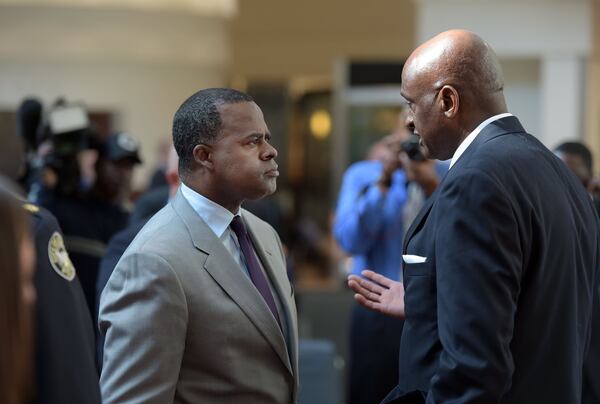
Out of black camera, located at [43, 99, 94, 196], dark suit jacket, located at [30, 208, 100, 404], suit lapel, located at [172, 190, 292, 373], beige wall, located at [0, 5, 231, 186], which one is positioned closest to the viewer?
dark suit jacket, located at [30, 208, 100, 404]

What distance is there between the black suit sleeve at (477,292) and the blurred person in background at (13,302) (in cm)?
104

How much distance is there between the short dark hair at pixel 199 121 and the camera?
2.88 metres

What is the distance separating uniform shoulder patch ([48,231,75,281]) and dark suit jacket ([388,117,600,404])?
0.82 metres

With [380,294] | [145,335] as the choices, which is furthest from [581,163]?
[145,335]

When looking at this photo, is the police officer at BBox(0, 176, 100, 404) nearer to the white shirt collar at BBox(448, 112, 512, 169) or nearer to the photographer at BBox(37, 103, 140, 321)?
the white shirt collar at BBox(448, 112, 512, 169)

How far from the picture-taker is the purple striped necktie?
112 inches

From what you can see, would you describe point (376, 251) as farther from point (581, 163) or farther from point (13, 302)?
point (13, 302)

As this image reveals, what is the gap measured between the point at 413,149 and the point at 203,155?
1646 mm

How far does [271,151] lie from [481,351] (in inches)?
33.1

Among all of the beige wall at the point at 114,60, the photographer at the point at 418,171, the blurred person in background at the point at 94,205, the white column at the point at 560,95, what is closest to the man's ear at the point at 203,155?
the photographer at the point at 418,171

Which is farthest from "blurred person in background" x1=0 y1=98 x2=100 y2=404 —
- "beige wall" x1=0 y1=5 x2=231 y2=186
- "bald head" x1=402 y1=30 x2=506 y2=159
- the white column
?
"beige wall" x1=0 y1=5 x2=231 y2=186

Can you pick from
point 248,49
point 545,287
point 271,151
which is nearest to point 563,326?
point 545,287

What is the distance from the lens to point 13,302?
1.73 metres

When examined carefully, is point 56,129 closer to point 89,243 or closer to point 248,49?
point 89,243
